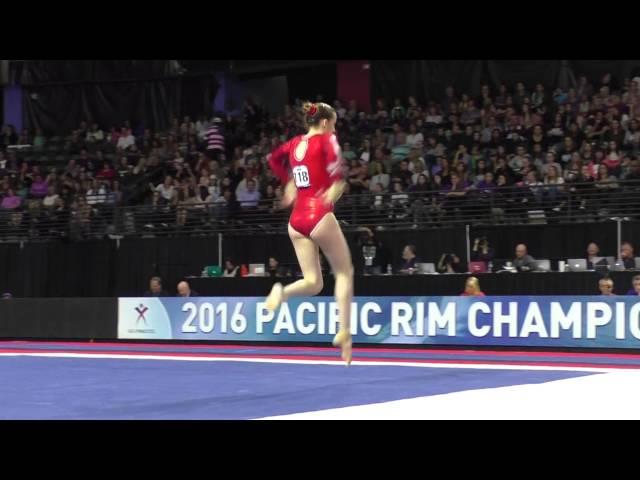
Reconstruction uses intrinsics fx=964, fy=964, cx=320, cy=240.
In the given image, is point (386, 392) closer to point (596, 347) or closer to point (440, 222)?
point (596, 347)

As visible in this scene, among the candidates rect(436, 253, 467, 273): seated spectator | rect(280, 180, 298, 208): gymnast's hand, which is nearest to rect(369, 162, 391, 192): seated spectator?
rect(436, 253, 467, 273): seated spectator

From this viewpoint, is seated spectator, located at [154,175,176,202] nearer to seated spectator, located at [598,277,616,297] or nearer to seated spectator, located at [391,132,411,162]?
seated spectator, located at [391,132,411,162]

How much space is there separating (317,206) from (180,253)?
12.0 metres

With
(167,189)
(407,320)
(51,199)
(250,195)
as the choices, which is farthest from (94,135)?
(407,320)

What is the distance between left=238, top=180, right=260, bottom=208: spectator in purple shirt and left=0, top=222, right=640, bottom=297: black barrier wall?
0.90 metres

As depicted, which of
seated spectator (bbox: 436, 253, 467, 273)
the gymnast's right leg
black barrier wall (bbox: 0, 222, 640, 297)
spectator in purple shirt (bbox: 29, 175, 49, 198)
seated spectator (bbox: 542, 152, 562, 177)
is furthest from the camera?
spectator in purple shirt (bbox: 29, 175, 49, 198)

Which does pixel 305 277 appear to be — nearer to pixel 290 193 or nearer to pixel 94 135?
pixel 290 193

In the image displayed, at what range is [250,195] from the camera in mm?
19438

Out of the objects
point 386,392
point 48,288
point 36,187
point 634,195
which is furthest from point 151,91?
point 386,392

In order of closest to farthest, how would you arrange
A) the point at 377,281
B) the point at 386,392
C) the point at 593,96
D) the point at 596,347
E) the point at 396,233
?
the point at 386,392
the point at 596,347
the point at 377,281
the point at 396,233
the point at 593,96

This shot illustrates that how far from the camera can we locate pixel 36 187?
23.3 meters

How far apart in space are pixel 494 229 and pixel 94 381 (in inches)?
Result: 374

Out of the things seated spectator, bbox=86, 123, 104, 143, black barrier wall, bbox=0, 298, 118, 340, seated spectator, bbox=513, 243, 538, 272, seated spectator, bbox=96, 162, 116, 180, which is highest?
seated spectator, bbox=86, 123, 104, 143

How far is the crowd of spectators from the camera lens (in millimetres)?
Result: 16906
